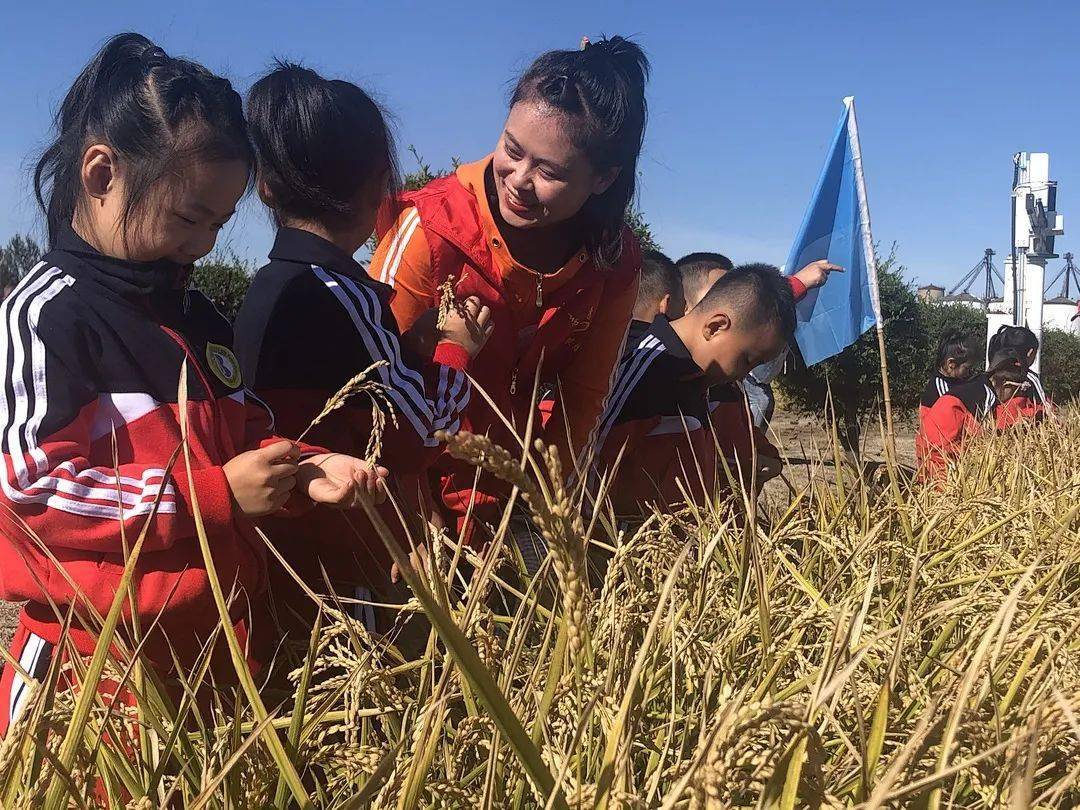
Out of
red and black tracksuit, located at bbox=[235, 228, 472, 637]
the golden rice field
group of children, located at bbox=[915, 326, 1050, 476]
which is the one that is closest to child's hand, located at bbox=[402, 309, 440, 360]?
red and black tracksuit, located at bbox=[235, 228, 472, 637]

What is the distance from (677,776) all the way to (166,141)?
1110mm

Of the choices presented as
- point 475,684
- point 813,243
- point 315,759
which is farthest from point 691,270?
point 475,684

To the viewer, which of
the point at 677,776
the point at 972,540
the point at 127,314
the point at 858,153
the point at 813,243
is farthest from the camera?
the point at 813,243

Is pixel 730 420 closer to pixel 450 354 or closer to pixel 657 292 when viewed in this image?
pixel 657 292

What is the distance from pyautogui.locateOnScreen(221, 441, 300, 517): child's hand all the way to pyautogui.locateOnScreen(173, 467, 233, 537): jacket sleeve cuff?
0.7 inches

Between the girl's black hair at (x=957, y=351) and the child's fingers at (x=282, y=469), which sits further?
the girl's black hair at (x=957, y=351)

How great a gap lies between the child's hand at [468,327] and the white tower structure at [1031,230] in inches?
367

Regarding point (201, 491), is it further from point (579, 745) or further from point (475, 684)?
point (475, 684)

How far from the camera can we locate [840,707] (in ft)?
3.92

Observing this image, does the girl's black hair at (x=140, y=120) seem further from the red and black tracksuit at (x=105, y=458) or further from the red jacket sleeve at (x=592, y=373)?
the red jacket sleeve at (x=592, y=373)

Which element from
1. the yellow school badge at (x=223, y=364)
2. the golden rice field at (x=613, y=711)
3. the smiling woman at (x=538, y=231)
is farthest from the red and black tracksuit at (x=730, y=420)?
the yellow school badge at (x=223, y=364)

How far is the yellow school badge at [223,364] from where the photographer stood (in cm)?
139

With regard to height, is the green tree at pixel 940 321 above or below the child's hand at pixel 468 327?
above

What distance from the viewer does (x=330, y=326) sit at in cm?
167
